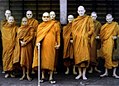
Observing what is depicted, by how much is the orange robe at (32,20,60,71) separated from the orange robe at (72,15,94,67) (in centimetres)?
57

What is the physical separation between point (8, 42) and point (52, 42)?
1.34m

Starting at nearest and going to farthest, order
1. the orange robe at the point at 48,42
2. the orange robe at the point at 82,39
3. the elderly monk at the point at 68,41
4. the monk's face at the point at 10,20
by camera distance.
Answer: the orange robe at the point at 48,42 < the orange robe at the point at 82,39 < the monk's face at the point at 10,20 < the elderly monk at the point at 68,41

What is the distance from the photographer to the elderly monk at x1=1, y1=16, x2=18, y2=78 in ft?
36.4

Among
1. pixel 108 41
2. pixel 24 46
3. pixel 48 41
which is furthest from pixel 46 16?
pixel 108 41

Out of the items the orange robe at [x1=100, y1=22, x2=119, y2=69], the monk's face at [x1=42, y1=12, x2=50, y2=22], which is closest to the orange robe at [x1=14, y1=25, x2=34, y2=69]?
the monk's face at [x1=42, y1=12, x2=50, y2=22]

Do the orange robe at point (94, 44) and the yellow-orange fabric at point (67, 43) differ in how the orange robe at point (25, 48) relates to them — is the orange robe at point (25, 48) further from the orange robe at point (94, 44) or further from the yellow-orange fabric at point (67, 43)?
the orange robe at point (94, 44)

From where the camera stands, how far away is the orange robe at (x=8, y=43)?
1109cm

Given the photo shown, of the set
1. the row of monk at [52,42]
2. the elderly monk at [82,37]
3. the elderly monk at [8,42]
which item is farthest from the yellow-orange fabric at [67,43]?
the elderly monk at [8,42]

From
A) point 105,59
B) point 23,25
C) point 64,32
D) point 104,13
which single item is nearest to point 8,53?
point 23,25

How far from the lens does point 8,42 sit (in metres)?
11.1

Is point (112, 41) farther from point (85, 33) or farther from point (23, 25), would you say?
point (23, 25)

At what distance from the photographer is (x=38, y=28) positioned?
10656 mm

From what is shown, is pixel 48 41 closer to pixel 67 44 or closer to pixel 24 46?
pixel 24 46

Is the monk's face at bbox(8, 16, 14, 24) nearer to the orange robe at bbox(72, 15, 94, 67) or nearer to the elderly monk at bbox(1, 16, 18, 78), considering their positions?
the elderly monk at bbox(1, 16, 18, 78)
